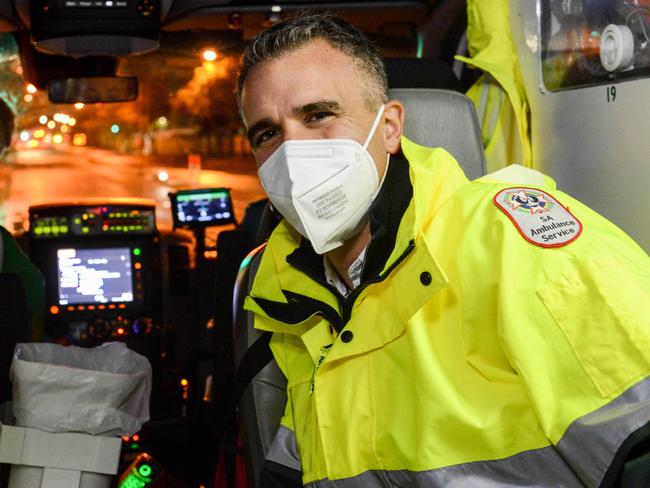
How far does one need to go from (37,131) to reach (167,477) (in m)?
4.22

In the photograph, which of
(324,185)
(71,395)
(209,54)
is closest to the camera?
(324,185)

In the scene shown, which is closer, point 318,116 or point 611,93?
point 318,116

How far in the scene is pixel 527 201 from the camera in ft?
5.50

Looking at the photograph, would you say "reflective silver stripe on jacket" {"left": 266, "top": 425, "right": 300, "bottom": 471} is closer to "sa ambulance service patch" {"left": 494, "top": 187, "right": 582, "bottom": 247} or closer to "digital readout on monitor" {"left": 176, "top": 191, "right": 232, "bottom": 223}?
"sa ambulance service patch" {"left": 494, "top": 187, "right": 582, "bottom": 247}

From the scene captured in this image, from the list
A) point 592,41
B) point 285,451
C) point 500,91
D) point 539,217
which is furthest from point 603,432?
point 500,91

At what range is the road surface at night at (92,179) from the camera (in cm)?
677

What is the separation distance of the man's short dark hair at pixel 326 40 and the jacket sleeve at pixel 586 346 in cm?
65

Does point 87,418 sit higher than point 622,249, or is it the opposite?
point 622,249

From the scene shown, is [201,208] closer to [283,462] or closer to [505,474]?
[283,462]

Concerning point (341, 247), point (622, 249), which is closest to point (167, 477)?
point (341, 247)

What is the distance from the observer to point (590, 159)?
2328mm

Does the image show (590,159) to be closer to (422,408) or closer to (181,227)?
(422,408)

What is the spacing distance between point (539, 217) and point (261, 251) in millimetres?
955

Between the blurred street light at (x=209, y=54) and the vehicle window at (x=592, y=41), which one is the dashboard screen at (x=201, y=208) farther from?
the vehicle window at (x=592, y=41)
